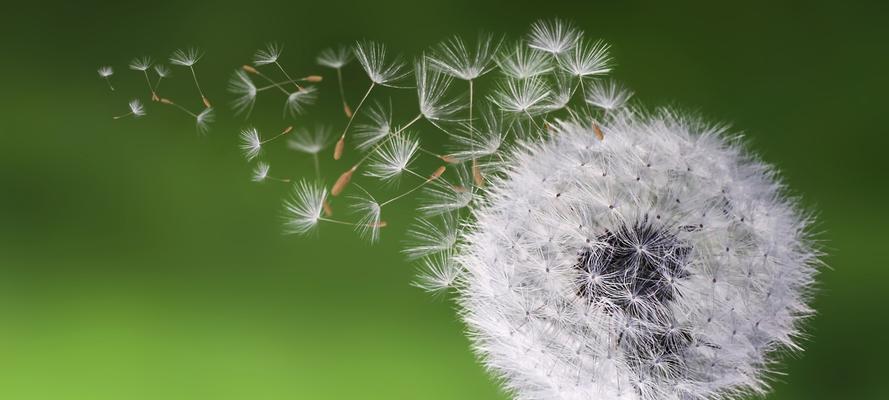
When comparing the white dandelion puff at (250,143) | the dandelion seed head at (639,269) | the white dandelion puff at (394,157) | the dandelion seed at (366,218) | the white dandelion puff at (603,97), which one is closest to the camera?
the dandelion seed head at (639,269)

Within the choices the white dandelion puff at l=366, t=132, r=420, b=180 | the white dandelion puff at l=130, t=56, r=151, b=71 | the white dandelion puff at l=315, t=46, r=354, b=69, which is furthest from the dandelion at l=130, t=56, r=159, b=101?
the white dandelion puff at l=366, t=132, r=420, b=180

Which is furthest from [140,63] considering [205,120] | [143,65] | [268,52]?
[268,52]

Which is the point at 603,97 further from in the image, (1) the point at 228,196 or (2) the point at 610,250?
(1) the point at 228,196

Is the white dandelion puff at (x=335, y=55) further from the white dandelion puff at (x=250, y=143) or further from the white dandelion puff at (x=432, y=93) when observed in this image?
the white dandelion puff at (x=432, y=93)

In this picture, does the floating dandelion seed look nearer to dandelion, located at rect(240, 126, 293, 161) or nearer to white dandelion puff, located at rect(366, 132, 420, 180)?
white dandelion puff, located at rect(366, 132, 420, 180)

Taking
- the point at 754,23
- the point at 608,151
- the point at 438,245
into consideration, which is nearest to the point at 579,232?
the point at 608,151

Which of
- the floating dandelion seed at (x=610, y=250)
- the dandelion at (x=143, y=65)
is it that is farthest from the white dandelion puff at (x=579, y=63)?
the dandelion at (x=143, y=65)
